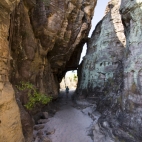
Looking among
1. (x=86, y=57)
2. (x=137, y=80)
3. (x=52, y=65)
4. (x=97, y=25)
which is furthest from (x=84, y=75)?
(x=137, y=80)

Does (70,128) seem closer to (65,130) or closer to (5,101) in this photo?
(65,130)

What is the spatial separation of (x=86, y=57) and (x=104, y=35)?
13.0 feet

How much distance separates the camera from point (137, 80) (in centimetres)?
705

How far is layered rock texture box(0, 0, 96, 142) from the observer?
433cm

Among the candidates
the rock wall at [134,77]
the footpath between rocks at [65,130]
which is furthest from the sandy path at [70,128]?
the rock wall at [134,77]

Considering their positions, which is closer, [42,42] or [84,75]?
[42,42]

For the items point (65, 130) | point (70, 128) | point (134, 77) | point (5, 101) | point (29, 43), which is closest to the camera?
point (5, 101)

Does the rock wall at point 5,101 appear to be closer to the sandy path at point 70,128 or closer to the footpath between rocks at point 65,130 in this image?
the footpath between rocks at point 65,130

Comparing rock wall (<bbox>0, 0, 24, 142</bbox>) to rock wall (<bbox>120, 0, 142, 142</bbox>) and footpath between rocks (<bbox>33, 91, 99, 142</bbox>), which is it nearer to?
footpath between rocks (<bbox>33, 91, 99, 142</bbox>)

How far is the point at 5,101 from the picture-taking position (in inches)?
160

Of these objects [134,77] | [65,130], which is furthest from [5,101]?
[134,77]

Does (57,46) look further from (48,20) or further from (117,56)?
(117,56)

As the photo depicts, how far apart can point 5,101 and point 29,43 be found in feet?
18.0

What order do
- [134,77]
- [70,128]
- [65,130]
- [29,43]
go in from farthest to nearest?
[29,43] → [70,128] → [65,130] → [134,77]
